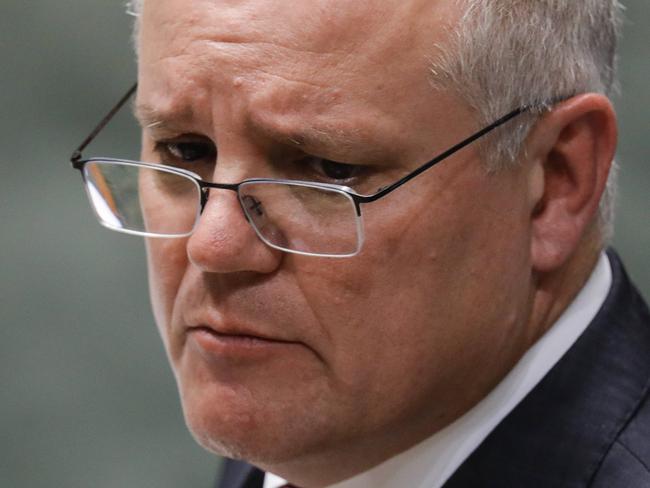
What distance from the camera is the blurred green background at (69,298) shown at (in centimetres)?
282

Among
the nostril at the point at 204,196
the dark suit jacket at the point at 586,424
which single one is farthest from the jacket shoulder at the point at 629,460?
the nostril at the point at 204,196

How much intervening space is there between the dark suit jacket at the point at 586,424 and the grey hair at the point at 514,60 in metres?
0.32

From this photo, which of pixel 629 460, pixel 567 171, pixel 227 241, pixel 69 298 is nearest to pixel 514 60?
pixel 567 171

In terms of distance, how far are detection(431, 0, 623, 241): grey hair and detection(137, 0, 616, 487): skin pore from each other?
2cm

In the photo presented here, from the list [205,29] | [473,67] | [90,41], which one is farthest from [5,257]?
[473,67]

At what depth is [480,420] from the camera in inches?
64.7

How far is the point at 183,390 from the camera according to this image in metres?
1.65

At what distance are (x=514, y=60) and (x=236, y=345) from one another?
1.70 feet

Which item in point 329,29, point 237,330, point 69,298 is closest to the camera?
point 329,29

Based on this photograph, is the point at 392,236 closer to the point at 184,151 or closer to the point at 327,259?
the point at 327,259

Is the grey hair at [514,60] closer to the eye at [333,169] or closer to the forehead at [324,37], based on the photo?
the forehead at [324,37]

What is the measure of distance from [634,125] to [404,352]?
1249mm

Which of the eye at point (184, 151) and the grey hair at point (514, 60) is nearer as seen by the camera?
the grey hair at point (514, 60)

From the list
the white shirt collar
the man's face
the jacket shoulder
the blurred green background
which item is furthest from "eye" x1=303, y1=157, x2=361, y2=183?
the blurred green background
